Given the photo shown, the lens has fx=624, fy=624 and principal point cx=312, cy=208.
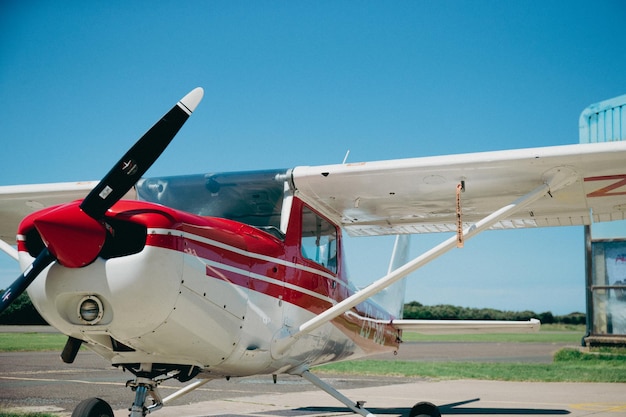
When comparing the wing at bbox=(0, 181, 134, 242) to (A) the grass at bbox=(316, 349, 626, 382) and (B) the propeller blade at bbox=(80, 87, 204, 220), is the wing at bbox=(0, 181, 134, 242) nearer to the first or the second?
(B) the propeller blade at bbox=(80, 87, 204, 220)

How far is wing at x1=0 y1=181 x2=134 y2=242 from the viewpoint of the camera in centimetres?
728

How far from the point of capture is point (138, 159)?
4.14 metres

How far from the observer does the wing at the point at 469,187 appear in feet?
19.9

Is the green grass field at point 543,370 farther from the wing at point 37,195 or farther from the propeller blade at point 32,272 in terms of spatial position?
the propeller blade at point 32,272

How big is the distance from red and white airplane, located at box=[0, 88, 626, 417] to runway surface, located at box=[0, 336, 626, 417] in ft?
4.75

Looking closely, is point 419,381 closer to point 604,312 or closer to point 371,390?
point 371,390

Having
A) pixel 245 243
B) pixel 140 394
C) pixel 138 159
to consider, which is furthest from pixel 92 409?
pixel 138 159

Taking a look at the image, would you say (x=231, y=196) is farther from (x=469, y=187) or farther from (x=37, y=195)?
(x=37, y=195)

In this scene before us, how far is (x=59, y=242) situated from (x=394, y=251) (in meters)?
8.00

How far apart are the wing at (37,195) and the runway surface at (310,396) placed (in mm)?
2484

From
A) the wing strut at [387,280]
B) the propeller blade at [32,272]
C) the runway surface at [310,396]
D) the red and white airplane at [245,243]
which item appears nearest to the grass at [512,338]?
the runway surface at [310,396]

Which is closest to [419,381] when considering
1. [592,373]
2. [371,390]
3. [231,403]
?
[371,390]

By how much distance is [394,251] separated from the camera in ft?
37.0

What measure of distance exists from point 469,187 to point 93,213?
4355mm
